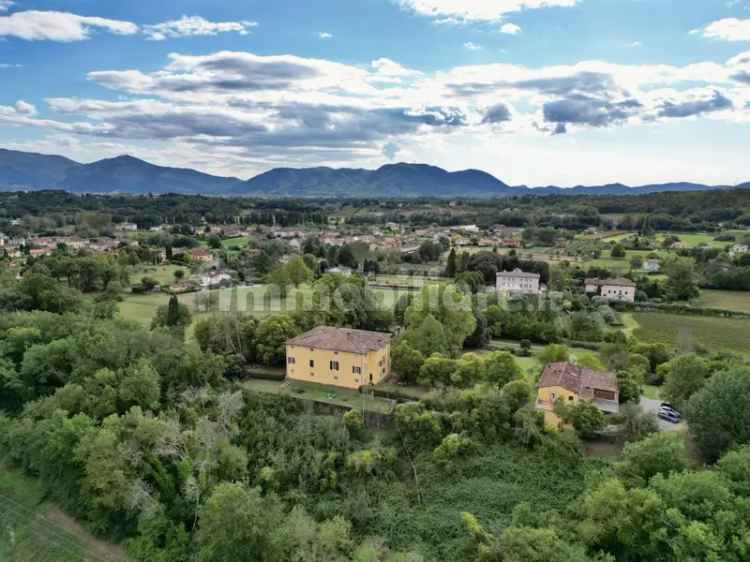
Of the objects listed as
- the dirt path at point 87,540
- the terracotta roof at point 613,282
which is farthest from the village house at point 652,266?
the dirt path at point 87,540

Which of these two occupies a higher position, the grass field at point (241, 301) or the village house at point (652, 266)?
the village house at point (652, 266)

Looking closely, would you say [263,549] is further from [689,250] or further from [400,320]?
[689,250]

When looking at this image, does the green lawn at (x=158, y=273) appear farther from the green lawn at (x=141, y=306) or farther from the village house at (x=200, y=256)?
the green lawn at (x=141, y=306)

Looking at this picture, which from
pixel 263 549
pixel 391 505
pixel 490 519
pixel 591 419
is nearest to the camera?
pixel 263 549

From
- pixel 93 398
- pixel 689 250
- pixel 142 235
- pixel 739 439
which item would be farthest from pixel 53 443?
pixel 142 235

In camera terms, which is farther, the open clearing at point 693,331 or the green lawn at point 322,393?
the open clearing at point 693,331

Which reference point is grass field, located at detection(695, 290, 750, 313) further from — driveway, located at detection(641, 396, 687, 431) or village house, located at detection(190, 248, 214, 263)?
village house, located at detection(190, 248, 214, 263)

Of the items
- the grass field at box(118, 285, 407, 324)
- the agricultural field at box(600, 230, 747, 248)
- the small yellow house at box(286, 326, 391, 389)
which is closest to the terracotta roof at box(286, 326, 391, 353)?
the small yellow house at box(286, 326, 391, 389)
